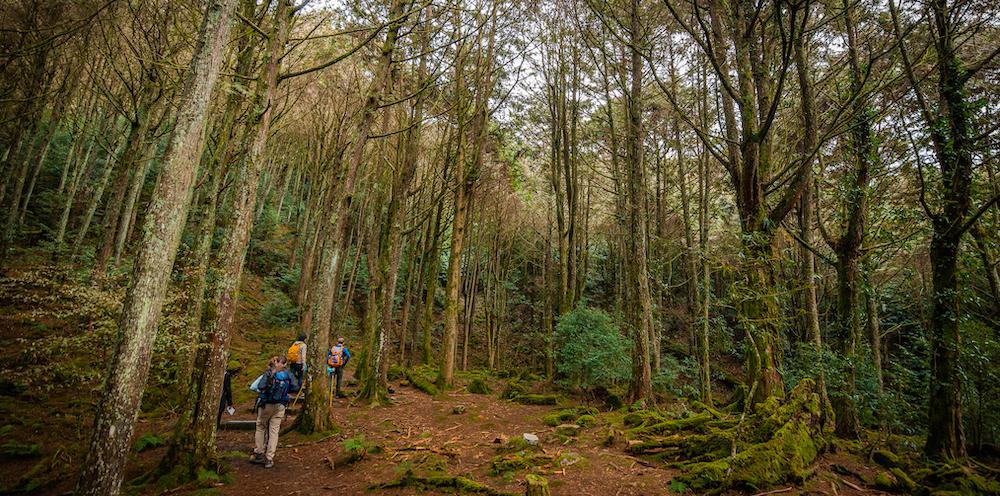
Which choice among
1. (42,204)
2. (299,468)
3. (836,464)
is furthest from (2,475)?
(42,204)

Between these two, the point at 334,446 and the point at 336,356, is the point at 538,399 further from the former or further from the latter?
the point at 334,446

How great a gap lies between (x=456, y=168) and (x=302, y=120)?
1016 cm

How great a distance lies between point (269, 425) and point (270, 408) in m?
0.24

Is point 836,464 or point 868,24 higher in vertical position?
point 868,24

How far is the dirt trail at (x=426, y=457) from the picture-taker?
504 centimetres

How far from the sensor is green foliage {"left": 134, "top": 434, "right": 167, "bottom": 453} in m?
6.45

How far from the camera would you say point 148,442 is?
656 cm

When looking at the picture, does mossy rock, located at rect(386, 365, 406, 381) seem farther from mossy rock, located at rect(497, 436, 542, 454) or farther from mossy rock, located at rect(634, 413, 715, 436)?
mossy rock, located at rect(634, 413, 715, 436)

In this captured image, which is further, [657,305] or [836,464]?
[657,305]

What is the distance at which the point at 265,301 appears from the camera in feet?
69.3

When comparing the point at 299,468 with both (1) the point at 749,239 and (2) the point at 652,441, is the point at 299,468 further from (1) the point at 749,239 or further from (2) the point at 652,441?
(1) the point at 749,239

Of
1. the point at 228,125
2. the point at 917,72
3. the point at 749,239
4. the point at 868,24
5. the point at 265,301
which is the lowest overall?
the point at 265,301

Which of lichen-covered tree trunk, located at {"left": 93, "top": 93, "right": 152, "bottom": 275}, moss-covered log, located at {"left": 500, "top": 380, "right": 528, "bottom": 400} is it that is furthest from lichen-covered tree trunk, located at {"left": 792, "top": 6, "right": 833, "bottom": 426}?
lichen-covered tree trunk, located at {"left": 93, "top": 93, "right": 152, "bottom": 275}

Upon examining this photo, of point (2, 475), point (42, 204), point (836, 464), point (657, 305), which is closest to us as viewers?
point (836, 464)
